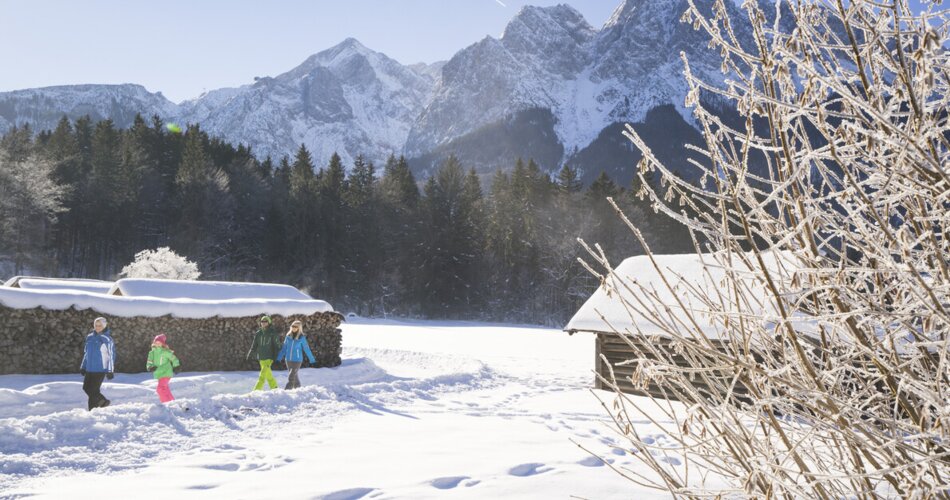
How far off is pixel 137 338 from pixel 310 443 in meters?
9.12

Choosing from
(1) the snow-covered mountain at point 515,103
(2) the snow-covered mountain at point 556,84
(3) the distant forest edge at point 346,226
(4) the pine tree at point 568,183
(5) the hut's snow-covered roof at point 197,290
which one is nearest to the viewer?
(5) the hut's snow-covered roof at point 197,290

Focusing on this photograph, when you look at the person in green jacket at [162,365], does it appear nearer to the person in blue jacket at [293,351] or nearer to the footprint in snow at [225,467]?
the person in blue jacket at [293,351]

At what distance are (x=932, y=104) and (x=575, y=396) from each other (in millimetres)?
10833

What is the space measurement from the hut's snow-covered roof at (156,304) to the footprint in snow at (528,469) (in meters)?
11.5

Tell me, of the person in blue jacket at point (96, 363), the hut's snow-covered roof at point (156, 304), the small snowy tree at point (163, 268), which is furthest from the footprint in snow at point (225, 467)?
the small snowy tree at point (163, 268)

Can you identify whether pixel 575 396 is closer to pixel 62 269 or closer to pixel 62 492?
pixel 62 492

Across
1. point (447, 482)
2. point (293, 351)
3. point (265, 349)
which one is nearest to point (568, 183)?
point (293, 351)

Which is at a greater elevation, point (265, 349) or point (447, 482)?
point (265, 349)

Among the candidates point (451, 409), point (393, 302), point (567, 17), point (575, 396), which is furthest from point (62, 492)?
point (567, 17)

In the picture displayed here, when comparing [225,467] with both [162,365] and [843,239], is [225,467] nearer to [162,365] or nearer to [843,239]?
[162,365]

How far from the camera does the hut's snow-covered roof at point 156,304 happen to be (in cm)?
A: 1273

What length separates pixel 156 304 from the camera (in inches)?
550

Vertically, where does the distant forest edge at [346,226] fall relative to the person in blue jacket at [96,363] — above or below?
above

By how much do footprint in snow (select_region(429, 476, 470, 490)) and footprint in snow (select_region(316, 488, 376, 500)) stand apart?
0.57 m
